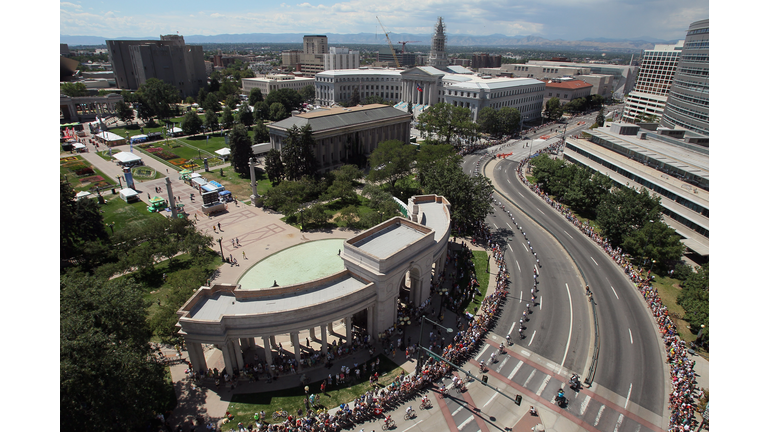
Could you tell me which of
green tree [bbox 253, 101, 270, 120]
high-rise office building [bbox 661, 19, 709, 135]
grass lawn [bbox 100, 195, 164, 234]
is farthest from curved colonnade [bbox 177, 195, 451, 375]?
green tree [bbox 253, 101, 270, 120]

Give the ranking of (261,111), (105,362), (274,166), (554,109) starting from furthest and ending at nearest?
(554,109), (261,111), (274,166), (105,362)

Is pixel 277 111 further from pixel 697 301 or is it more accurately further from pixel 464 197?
pixel 697 301

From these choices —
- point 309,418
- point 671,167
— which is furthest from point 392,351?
point 671,167

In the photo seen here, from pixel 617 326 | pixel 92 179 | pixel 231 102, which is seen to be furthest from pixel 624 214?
pixel 231 102

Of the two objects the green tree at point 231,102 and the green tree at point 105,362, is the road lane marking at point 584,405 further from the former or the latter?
the green tree at point 231,102

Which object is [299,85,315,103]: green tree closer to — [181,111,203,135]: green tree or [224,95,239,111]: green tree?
[224,95,239,111]: green tree
